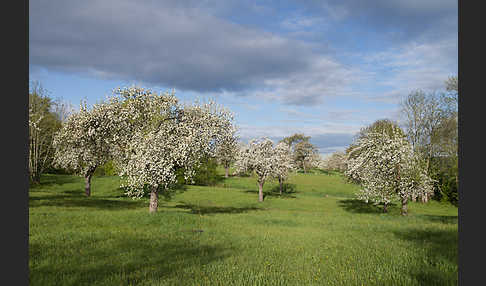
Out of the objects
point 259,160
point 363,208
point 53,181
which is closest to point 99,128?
point 259,160

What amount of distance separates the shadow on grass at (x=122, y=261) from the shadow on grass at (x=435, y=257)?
7.24 metres

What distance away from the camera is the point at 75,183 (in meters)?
54.3

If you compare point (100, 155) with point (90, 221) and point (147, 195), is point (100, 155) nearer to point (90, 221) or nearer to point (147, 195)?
point (90, 221)

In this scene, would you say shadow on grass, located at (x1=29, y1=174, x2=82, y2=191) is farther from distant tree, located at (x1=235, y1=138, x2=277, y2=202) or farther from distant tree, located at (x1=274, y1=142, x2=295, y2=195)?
distant tree, located at (x1=274, y1=142, x2=295, y2=195)

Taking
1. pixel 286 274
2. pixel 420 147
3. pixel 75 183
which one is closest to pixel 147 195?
pixel 75 183

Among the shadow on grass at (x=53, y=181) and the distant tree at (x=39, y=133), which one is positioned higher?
the distant tree at (x=39, y=133)

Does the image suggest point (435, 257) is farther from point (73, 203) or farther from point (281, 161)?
point (281, 161)

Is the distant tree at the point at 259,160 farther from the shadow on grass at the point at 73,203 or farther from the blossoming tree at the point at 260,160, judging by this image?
the shadow on grass at the point at 73,203

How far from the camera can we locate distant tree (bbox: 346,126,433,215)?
103ft

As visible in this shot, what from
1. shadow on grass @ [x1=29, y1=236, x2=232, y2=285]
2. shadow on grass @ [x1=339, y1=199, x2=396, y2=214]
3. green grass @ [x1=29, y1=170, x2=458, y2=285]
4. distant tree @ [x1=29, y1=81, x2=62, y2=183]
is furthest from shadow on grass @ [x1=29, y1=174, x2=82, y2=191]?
shadow on grass @ [x1=339, y1=199, x2=396, y2=214]

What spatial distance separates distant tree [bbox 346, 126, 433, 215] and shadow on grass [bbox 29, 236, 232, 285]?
2496cm

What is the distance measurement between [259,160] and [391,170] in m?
19.6

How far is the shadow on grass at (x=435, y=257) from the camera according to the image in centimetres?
891

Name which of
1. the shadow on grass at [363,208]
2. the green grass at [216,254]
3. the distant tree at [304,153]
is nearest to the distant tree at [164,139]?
the green grass at [216,254]
